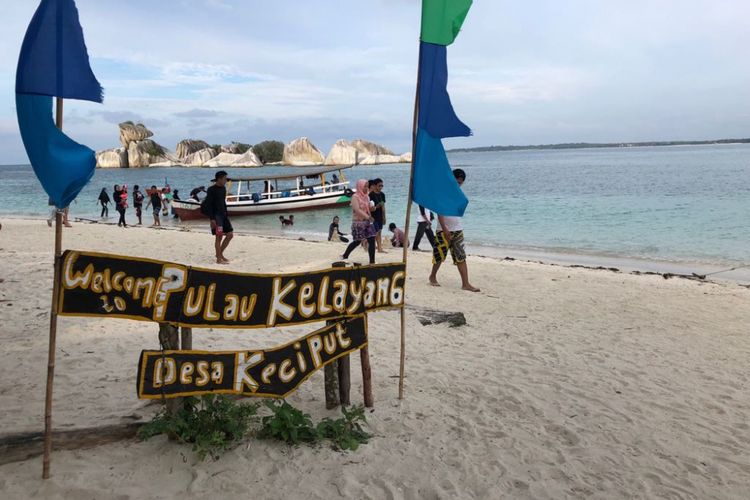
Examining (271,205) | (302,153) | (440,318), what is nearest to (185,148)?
(302,153)

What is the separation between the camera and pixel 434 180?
4605mm

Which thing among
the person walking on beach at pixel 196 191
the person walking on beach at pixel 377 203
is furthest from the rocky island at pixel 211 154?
the person walking on beach at pixel 377 203

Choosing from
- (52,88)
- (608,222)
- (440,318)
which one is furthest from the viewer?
(608,222)

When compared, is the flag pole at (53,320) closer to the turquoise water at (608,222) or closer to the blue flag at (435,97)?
the blue flag at (435,97)

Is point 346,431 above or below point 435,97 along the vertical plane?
below

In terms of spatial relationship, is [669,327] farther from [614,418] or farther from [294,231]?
[294,231]

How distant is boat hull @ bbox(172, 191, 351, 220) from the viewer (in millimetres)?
27953

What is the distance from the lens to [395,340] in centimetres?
652

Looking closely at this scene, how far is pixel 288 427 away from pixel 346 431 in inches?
16.1

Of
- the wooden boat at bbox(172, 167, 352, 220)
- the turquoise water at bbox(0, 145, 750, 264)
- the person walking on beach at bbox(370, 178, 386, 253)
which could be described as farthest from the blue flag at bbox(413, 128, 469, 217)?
the wooden boat at bbox(172, 167, 352, 220)

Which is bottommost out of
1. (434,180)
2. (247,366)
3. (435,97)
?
(247,366)

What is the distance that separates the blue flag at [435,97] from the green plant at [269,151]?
136m

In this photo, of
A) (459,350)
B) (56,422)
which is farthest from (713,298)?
(56,422)

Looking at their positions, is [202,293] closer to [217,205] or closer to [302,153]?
[217,205]
